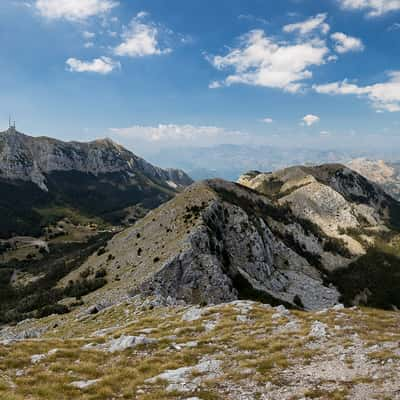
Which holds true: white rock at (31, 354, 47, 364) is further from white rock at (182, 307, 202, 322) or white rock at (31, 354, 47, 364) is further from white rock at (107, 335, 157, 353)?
white rock at (182, 307, 202, 322)

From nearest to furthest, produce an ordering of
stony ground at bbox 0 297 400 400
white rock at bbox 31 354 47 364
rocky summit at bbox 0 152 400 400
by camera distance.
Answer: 1. stony ground at bbox 0 297 400 400
2. rocky summit at bbox 0 152 400 400
3. white rock at bbox 31 354 47 364

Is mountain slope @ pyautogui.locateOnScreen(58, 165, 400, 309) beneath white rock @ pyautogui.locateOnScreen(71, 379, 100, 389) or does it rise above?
beneath

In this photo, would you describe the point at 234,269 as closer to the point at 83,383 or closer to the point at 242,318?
the point at 242,318

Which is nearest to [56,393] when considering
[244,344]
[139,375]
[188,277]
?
[139,375]

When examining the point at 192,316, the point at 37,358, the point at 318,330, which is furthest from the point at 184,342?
the point at 318,330

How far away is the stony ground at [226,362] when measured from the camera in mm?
16188

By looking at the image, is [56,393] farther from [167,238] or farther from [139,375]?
[167,238]

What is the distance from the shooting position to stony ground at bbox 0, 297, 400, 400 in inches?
637

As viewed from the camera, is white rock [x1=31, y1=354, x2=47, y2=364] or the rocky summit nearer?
the rocky summit

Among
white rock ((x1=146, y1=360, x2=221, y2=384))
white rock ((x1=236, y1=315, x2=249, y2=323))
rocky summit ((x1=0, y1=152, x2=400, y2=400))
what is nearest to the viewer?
rocky summit ((x1=0, y1=152, x2=400, y2=400))

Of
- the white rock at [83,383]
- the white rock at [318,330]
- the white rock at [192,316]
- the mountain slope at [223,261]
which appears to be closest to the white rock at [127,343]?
the white rock at [83,383]

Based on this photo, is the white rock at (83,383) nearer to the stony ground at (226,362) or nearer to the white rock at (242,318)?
the stony ground at (226,362)

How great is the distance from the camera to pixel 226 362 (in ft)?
69.6

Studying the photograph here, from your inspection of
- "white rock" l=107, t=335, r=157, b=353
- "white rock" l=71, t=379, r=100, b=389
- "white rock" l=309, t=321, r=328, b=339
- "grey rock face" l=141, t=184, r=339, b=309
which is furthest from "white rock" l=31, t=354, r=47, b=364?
"grey rock face" l=141, t=184, r=339, b=309
